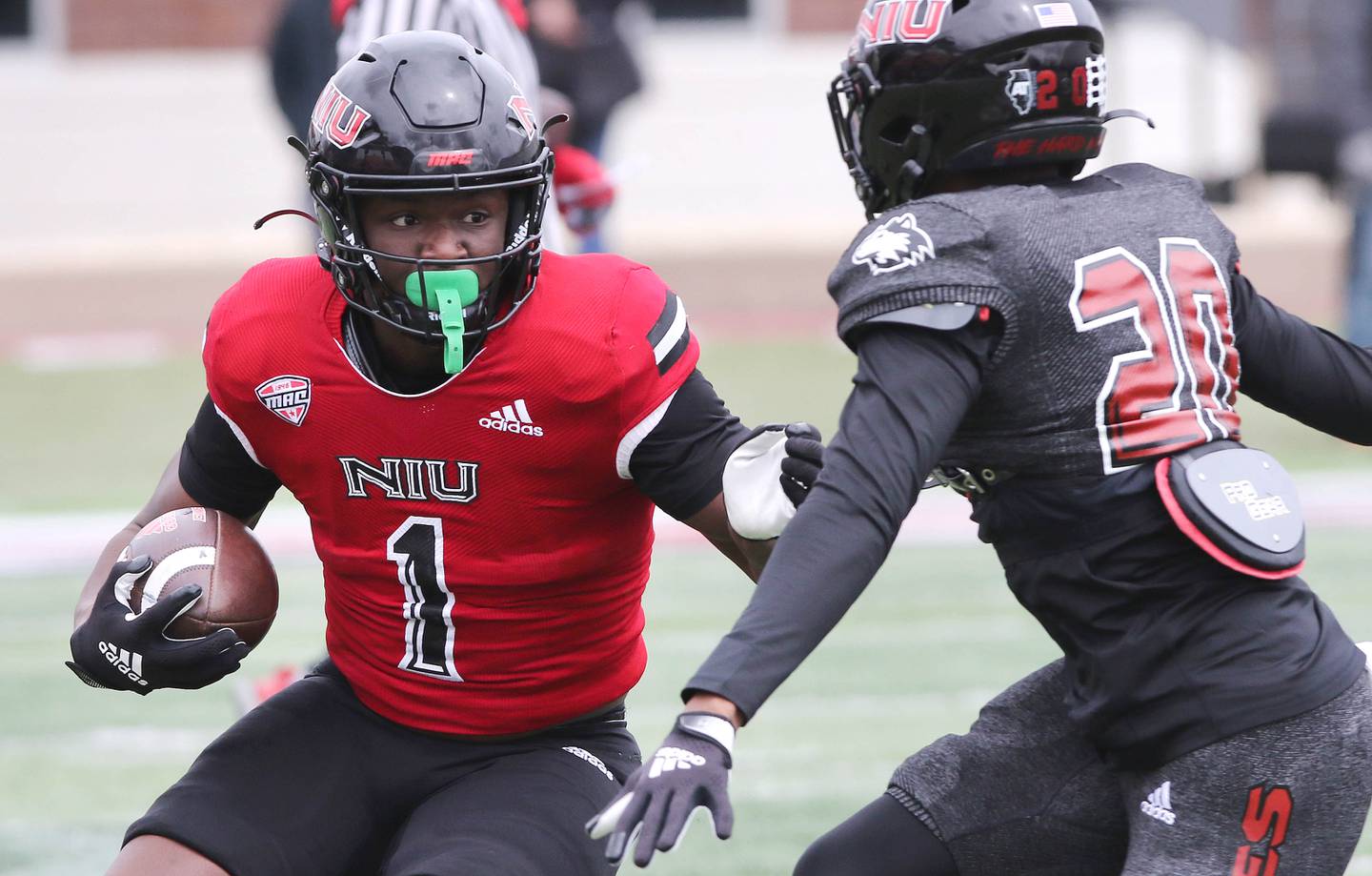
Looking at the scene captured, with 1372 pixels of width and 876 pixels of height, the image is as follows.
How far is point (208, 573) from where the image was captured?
10.5ft

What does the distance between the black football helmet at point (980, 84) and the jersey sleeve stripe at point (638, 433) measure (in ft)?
1.65

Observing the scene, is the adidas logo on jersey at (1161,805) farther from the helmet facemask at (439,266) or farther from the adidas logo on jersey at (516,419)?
the helmet facemask at (439,266)

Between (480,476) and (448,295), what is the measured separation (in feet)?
0.93

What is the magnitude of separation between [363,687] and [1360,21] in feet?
24.8

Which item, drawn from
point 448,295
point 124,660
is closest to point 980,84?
point 448,295

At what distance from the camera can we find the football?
3180 millimetres

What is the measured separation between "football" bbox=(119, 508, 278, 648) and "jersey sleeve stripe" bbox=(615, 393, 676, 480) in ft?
2.18

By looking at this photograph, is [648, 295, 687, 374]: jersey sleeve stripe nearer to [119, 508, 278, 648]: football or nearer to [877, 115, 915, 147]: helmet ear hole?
[877, 115, 915, 147]: helmet ear hole

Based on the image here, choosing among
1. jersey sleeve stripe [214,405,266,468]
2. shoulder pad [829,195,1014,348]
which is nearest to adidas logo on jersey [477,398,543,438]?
jersey sleeve stripe [214,405,266,468]

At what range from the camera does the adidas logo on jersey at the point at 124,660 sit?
123 inches

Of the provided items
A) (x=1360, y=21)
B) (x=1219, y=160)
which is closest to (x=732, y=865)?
(x=1360, y=21)

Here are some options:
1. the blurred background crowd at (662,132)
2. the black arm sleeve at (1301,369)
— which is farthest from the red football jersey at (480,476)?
the blurred background crowd at (662,132)

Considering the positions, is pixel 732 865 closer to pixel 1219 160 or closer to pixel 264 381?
pixel 264 381

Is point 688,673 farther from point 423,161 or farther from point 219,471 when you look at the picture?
point 423,161
